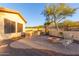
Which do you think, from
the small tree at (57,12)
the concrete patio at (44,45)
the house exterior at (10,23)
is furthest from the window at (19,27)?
the small tree at (57,12)

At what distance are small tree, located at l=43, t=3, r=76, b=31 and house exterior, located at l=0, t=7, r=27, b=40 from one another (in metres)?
0.35

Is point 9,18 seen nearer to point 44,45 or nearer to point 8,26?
point 8,26

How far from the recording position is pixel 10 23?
165 inches

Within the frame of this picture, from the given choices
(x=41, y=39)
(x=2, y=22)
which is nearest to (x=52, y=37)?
(x=41, y=39)

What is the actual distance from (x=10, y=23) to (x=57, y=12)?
2.27ft

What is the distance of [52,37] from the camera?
4.23 metres

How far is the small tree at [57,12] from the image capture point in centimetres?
417

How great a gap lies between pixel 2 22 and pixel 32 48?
1.86ft

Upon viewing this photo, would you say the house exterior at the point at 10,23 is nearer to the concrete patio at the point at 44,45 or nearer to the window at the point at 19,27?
the window at the point at 19,27

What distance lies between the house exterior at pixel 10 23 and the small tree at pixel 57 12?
351 millimetres

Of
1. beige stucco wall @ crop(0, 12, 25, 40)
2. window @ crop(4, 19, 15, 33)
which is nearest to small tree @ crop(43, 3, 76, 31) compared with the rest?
beige stucco wall @ crop(0, 12, 25, 40)

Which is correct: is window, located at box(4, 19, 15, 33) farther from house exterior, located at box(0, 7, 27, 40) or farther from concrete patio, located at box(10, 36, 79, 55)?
concrete patio, located at box(10, 36, 79, 55)

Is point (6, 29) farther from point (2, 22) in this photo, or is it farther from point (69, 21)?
point (69, 21)

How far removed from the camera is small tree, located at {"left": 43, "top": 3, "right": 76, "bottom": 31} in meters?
4.17
